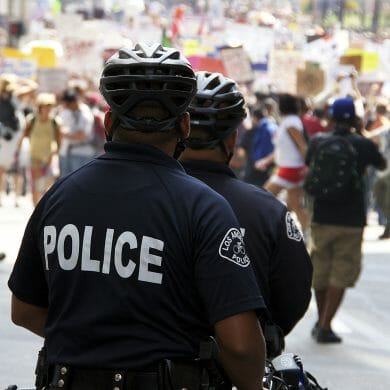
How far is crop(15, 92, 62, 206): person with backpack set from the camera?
18.7 m

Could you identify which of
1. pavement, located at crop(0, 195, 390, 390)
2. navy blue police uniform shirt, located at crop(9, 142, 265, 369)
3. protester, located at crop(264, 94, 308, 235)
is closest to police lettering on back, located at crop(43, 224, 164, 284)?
navy blue police uniform shirt, located at crop(9, 142, 265, 369)

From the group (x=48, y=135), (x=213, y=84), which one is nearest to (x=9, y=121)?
(x=48, y=135)

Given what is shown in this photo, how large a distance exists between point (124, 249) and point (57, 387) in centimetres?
36

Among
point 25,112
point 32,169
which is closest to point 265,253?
point 32,169

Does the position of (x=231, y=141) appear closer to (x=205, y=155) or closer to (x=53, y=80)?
(x=205, y=155)

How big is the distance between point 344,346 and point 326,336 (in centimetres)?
15

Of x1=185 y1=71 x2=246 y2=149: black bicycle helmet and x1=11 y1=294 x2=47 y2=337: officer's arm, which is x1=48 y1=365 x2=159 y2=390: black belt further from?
x1=185 y1=71 x2=246 y2=149: black bicycle helmet

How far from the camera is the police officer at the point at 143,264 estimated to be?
3453 millimetres

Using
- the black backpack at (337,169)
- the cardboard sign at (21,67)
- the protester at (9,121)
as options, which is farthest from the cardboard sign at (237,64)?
the black backpack at (337,169)

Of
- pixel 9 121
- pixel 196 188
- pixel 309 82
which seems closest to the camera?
pixel 196 188

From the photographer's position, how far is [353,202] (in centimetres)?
1023

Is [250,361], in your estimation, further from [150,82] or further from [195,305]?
[150,82]

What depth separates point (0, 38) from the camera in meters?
43.3

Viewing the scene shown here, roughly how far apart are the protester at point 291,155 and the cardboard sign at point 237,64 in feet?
25.1
